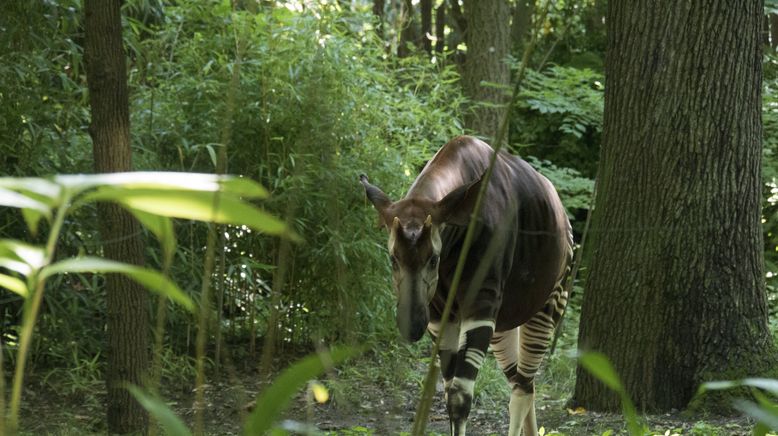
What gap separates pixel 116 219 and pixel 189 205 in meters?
3.33

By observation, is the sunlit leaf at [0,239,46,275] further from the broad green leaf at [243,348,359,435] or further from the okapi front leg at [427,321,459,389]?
the okapi front leg at [427,321,459,389]

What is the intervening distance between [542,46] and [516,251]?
859 cm

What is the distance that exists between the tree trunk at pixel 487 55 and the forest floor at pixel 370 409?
12.6 ft

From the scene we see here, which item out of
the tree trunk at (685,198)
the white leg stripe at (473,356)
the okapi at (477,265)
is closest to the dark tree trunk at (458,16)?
the tree trunk at (685,198)

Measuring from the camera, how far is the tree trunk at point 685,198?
454 centimetres

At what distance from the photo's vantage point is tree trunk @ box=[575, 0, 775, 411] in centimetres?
454

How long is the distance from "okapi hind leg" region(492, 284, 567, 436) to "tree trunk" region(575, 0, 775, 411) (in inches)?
14.0

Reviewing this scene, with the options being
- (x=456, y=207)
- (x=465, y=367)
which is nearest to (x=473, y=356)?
(x=465, y=367)

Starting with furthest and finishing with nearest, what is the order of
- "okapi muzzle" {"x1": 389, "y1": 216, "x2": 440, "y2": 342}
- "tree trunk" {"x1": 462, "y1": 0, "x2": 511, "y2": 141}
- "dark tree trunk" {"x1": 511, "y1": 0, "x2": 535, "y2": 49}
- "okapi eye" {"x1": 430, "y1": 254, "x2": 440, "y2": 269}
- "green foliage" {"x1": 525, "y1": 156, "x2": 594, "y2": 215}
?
"dark tree trunk" {"x1": 511, "y1": 0, "x2": 535, "y2": 49} < "tree trunk" {"x1": 462, "y1": 0, "x2": 511, "y2": 141} < "green foliage" {"x1": 525, "y1": 156, "x2": 594, "y2": 215} < "okapi eye" {"x1": 430, "y1": 254, "x2": 440, "y2": 269} < "okapi muzzle" {"x1": 389, "y1": 216, "x2": 440, "y2": 342}

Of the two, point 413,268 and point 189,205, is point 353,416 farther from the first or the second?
point 189,205

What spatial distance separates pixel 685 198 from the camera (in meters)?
Answer: 4.56

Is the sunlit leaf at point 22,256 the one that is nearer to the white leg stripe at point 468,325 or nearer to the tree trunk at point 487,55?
the white leg stripe at point 468,325

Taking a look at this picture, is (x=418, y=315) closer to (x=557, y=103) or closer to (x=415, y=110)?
(x=415, y=110)

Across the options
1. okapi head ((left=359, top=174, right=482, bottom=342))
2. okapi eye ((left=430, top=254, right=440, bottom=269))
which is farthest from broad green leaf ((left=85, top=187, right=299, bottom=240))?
okapi eye ((left=430, top=254, right=440, bottom=269))
